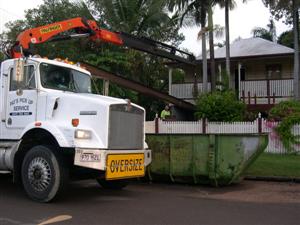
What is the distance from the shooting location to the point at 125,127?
977 cm

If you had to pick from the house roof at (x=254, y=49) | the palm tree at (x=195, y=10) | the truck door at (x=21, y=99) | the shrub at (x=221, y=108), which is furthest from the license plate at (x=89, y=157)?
the house roof at (x=254, y=49)

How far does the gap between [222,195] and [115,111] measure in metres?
3.30

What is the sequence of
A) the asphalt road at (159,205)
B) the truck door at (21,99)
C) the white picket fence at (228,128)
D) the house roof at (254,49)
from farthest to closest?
the house roof at (254,49), the white picket fence at (228,128), the truck door at (21,99), the asphalt road at (159,205)

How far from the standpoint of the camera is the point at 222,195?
10.8 meters

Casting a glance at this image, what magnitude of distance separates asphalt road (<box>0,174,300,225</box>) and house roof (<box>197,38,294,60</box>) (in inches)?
699

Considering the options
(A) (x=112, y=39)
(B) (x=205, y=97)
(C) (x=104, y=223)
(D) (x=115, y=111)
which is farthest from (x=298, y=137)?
(C) (x=104, y=223)

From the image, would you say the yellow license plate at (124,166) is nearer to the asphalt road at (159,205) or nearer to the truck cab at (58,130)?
the truck cab at (58,130)

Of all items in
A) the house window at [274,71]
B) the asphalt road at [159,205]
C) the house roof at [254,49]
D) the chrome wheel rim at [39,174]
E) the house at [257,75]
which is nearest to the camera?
the asphalt road at [159,205]

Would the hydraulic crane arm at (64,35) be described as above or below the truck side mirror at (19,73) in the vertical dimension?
above

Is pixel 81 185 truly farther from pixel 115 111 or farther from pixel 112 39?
pixel 112 39

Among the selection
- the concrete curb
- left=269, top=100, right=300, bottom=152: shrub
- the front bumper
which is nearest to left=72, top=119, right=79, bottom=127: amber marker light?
the front bumper

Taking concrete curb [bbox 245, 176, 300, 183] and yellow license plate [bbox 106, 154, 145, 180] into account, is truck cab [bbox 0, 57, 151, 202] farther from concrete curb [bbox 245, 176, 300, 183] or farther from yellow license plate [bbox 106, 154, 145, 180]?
concrete curb [bbox 245, 176, 300, 183]

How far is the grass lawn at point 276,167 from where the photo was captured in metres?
13.7

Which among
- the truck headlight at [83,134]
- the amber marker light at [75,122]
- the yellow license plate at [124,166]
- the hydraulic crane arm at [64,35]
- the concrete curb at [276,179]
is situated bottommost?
the concrete curb at [276,179]
